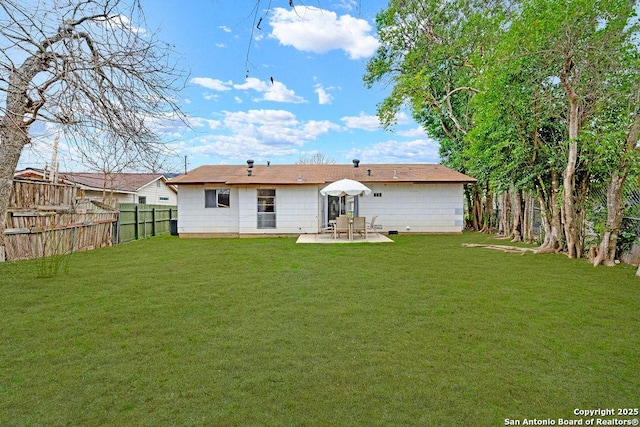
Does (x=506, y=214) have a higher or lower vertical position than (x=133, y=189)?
lower

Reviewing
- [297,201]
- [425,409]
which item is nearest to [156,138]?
[425,409]

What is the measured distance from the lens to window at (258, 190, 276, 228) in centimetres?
1447

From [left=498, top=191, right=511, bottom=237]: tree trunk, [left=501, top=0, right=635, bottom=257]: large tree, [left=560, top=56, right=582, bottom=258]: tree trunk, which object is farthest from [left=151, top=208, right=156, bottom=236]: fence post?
[left=560, top=56, right=582, bottom=258]: tree trunk

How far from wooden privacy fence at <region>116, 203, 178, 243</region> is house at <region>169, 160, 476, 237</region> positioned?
1659 millimetres

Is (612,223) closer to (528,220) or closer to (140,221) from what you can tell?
(528,220)

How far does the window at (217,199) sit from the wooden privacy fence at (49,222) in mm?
3825

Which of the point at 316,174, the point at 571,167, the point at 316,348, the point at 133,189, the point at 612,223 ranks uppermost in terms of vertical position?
the point at 316,174

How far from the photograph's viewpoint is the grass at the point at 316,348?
2.48m

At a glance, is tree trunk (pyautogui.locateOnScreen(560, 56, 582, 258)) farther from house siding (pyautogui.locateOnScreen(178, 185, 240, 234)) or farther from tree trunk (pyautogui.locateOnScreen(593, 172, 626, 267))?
house siding (pyautogui.locateOnScreen(178, 185, 240, 234))

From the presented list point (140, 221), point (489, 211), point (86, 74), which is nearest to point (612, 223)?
point (489, 211)

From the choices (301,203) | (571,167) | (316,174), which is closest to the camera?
(571,167)

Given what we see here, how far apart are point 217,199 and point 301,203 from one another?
3.49 m

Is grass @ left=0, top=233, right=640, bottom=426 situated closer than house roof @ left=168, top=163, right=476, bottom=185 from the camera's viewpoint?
Yes

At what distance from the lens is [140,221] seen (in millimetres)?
14945
